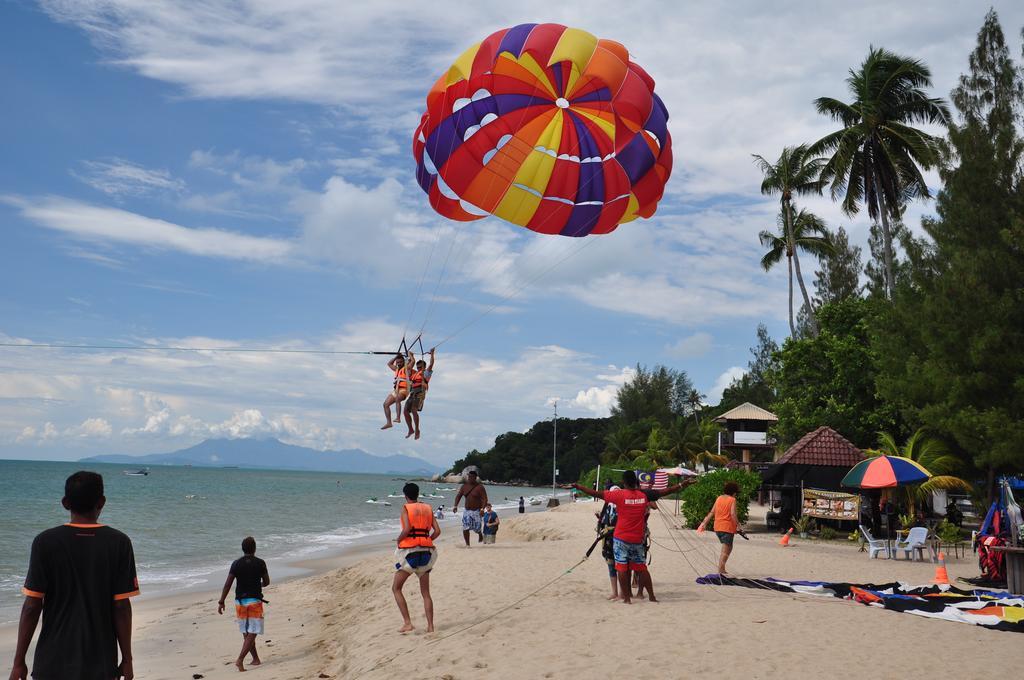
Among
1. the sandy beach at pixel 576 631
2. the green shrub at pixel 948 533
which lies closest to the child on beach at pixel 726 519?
the sandy beach at pixel 576 631

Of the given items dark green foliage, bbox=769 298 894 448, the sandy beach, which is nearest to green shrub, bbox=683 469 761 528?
the sandy beach

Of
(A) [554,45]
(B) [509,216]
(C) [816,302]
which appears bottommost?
(B) [509,216]

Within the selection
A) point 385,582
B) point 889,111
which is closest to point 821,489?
point 385,582

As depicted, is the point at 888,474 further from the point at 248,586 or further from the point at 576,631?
the point at 248,586

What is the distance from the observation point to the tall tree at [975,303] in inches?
741

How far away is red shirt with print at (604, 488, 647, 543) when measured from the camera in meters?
9.29

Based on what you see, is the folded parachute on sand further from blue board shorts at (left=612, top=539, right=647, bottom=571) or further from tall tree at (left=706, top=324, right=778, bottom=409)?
tall tree at (left=706, top=324, right=778, bottom=409)

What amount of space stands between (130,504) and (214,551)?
31136 millimetres

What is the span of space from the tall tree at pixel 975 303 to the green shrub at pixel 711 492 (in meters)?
4.51

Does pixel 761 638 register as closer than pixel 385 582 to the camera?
Yes

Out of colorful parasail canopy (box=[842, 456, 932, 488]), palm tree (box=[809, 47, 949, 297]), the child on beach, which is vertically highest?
palm tree (box=[809, 47, 949, 297])

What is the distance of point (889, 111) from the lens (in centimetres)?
3019

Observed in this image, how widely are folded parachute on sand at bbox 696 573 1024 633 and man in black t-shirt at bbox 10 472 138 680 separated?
8.48 metres

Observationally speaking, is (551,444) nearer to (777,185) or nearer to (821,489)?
(777,185)
